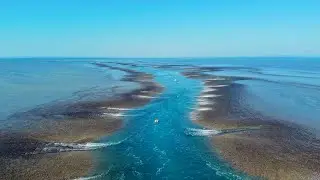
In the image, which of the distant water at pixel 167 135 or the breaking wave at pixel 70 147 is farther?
the breaking wave at pixel 70 147

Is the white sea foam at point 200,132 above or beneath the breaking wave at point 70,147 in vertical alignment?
above

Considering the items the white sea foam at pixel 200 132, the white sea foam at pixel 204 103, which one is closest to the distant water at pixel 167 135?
the white sea foam at pixel 200 132

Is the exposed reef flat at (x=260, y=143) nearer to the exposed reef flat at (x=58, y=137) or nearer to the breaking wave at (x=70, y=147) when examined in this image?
the breaking wave at (x=70, y=147)

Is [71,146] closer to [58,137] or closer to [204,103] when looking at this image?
[58,137]

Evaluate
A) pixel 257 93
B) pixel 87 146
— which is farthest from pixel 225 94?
pixel 87 146

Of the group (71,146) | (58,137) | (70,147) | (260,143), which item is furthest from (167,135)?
(58,137)

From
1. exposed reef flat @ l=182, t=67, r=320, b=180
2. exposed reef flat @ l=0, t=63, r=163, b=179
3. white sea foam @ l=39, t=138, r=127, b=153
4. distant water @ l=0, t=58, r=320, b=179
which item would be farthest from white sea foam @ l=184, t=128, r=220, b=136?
white sea foam @ l=39, t=138, r=127, b=153

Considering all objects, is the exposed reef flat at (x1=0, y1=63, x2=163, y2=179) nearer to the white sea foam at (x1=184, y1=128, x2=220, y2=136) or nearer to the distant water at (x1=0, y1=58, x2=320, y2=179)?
the distant water at (x1=0, y1=58, x2=320, y2=179)
